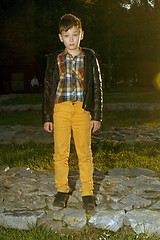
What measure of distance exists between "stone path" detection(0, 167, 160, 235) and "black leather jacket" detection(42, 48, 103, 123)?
1.01m

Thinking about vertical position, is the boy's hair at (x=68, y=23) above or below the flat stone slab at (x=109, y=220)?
above

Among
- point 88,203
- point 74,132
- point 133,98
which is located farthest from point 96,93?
point 133,98

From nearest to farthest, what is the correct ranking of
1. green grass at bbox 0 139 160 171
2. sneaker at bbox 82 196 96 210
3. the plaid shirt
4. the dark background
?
the plaid shirt < sneaker at bbox 82 196 96 210 < green grass at bbox 0 139 160 171 < the dark background

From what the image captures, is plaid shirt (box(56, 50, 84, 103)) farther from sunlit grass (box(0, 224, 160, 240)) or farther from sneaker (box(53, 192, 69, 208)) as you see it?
sunlit grass (box(0, 224, 160, 240))

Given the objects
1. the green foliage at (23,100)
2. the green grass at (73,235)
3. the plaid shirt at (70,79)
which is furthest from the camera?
the green foliage at (23,100)

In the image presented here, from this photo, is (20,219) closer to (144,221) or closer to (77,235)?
(77,235)

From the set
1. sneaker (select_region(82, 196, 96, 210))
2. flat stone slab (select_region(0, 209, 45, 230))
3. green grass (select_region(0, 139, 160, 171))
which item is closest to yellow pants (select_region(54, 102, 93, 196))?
sneaker (select_region(82, 196, 96, 210))

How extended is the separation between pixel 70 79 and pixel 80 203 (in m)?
1.43

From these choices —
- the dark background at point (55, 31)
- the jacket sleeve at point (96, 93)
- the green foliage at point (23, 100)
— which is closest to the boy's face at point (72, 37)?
the jacket sleeve at point (96, 93)

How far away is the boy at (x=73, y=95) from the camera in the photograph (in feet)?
11.7

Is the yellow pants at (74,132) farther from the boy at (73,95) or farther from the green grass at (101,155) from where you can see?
the green grass at (101,155)

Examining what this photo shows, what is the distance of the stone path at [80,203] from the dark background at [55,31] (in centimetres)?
1289

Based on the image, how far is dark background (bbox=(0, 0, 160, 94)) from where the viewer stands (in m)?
23.1

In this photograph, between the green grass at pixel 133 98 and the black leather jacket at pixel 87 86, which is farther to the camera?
the green grass at pixel 133 98
